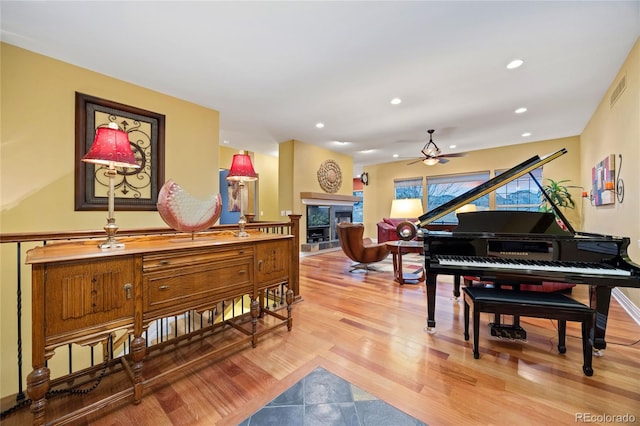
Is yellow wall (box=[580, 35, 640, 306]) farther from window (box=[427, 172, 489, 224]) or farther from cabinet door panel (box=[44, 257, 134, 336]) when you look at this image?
cabinet door panel (box=[44, 257, 134, 336])

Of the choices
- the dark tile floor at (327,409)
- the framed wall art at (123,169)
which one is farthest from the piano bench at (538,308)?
the framed wall art at (123,169)

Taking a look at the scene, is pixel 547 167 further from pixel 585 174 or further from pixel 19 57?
pixel 19 57

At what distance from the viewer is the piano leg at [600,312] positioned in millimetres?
1813

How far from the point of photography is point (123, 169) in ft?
10.4

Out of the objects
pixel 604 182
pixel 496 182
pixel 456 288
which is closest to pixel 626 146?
pixel 604 182

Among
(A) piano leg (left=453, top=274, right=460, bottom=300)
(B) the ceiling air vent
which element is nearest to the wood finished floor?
(A) piano leg (left=453, top=274, right=460, bottom=300)

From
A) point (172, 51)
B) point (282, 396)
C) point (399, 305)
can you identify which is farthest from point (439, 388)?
point (172, 51)

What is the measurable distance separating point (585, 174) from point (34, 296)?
317 inches

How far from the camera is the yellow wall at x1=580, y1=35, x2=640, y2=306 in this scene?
257 centimetres

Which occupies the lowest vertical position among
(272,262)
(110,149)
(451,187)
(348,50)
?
(272,262)

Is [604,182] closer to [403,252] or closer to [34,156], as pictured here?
[403,252]

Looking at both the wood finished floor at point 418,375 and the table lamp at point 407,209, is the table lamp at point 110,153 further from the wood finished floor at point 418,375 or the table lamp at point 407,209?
the table lamp at point 407,209

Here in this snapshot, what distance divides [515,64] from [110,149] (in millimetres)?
4041

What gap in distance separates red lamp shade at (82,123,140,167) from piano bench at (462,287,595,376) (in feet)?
8.92
